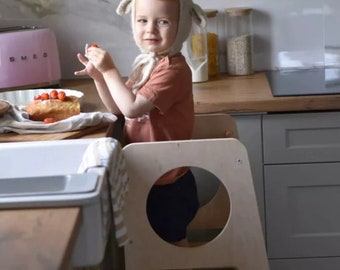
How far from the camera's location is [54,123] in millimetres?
1843

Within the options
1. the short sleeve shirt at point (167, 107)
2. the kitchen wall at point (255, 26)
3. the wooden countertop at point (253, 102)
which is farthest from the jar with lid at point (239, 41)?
the short sleeve shirt at point (167, 107)

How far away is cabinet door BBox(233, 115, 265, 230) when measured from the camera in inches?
87.4

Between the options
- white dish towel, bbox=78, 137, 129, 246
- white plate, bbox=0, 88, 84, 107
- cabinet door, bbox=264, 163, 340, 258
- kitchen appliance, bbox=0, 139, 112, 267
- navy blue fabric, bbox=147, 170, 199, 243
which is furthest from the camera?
cabinet door, bbox=264, 163, 340, 258

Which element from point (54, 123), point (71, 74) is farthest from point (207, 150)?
point (71, 74)

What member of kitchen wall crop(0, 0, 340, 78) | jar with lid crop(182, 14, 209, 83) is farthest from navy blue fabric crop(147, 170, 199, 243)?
kitchen wall crop(0, 0, 340, 78)

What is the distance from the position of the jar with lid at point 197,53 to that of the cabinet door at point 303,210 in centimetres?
44

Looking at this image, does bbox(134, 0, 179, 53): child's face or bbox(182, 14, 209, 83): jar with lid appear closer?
bbox(134, 0, 179, 53): child's face

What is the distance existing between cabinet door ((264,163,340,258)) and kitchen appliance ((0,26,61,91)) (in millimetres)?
784

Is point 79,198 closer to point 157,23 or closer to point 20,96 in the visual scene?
point 157,23

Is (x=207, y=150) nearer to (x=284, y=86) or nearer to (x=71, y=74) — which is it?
(x=284, y=86)

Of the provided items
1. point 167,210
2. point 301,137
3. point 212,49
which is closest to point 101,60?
point 167,210

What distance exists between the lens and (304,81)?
245 centimetres

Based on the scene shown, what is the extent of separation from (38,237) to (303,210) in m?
1.47

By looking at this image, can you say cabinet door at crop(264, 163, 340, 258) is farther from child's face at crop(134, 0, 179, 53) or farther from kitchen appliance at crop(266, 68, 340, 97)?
child's face at crop(134, 0, 179, 53)
